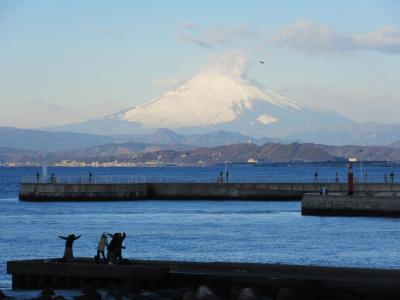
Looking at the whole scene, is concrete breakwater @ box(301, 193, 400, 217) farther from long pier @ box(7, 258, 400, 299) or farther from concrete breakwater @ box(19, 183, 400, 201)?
long pier @ box(7, 258, 400, 299)

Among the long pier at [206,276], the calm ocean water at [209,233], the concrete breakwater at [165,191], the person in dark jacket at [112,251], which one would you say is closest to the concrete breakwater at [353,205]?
the calm ocean water at [209,233]

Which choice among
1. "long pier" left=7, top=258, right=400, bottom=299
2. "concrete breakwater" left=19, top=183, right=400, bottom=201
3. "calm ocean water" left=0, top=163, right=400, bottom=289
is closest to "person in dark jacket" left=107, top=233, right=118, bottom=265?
"long pier" left=7, top=258, right=400, bottom=299

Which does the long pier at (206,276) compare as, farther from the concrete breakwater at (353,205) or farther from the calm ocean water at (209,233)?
the concrete breakwater at (353,205)

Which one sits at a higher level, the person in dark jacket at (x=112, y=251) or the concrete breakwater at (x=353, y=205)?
the concrete breakwater at (x=353, y=205)

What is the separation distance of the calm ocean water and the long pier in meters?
4.12

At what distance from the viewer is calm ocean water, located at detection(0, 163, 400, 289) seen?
1602 inches

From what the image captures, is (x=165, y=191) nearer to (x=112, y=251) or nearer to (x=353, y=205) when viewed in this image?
(x=353, y=205)

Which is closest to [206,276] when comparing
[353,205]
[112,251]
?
[112,251]

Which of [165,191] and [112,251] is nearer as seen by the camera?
[112,251]

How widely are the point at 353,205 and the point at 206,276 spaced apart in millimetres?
33937

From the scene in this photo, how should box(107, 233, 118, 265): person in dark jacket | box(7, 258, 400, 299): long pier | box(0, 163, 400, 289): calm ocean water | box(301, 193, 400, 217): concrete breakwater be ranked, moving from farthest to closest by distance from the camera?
box(301, 193, 400, 217): concrete breakwater → box(0, 163, 400, 289): calm ocean water → box(107, 233, 118, 265): person in dark jacket → box(7, 258, 400, 299): long pier

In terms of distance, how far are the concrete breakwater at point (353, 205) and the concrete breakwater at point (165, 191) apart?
2006cm

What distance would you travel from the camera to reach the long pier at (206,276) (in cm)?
2520

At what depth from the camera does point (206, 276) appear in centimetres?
2695
